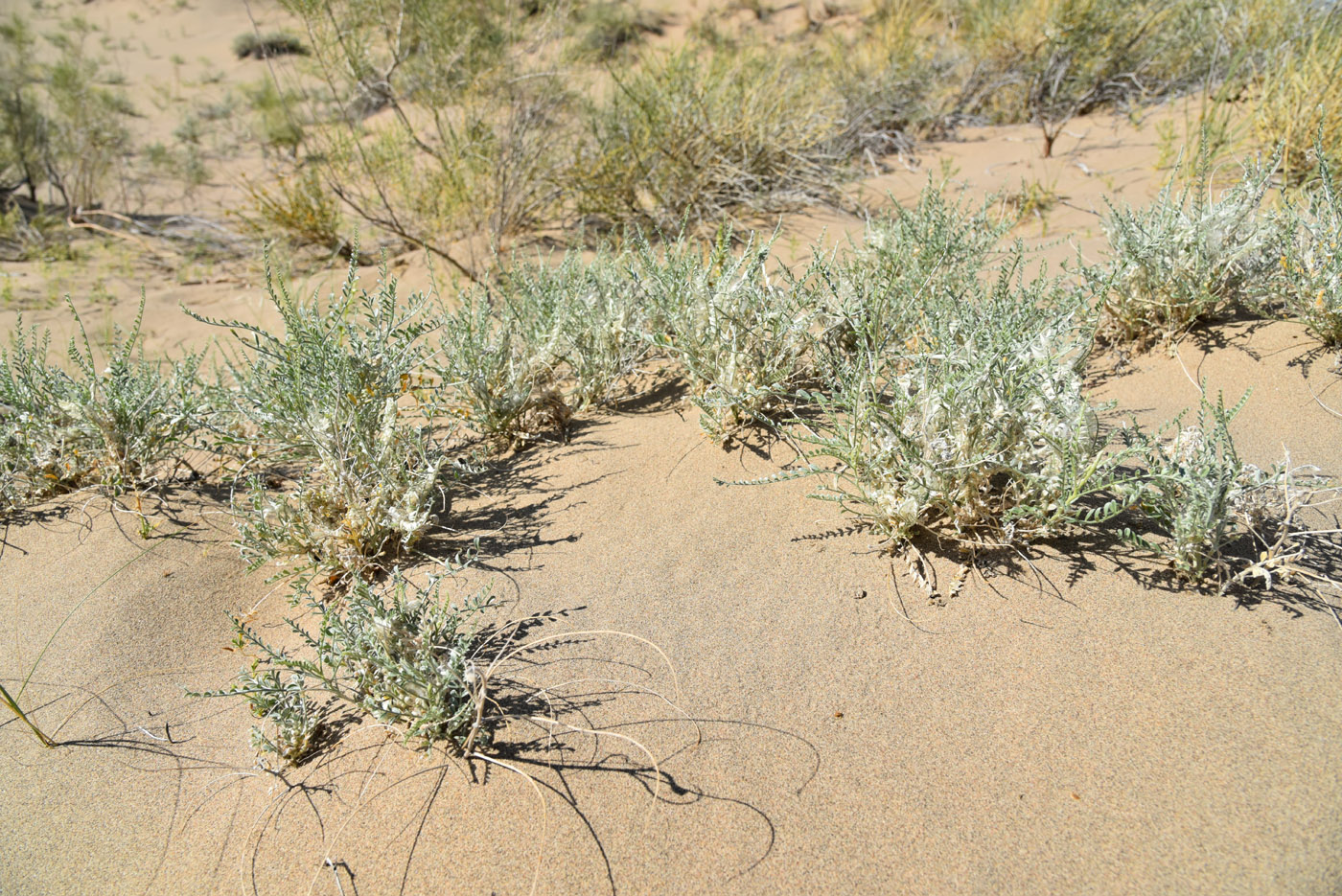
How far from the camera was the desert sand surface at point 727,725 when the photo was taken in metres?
1.46

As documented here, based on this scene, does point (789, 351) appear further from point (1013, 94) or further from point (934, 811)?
point (1013, 94)

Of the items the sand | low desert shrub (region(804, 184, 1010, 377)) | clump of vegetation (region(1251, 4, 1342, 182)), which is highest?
clump of vegetation (region(1251, 4, 1342, 182))

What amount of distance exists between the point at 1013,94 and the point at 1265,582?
5694 mm

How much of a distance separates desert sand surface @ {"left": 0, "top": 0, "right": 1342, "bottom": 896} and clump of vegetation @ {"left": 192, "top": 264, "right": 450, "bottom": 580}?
0.17m

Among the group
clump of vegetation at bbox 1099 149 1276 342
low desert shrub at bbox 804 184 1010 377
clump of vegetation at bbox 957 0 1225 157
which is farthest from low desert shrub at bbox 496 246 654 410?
clump of vegetation at bbox 957 0 1225 157

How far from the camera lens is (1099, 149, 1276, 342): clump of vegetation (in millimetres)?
2777

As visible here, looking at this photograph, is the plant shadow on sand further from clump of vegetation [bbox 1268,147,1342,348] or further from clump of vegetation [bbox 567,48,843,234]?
clump of vegetation [bbox 567,48,843,234]

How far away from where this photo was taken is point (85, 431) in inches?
106

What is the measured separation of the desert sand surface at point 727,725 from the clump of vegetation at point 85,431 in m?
0.25

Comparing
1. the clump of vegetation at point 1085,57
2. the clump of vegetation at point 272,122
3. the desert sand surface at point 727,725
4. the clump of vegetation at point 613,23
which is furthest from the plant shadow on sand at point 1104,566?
the clump of vegetation at point 613,23

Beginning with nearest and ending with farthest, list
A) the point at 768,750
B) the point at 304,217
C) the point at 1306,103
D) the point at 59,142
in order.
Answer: the point at 768,750
the point at 1306,103
the point at 304,217
the point at 59,142

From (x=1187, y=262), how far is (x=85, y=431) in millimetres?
3769

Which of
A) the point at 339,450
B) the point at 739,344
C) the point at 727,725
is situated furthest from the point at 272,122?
the point at 727,725

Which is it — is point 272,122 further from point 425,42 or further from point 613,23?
point 425,42
